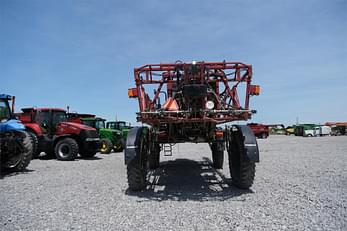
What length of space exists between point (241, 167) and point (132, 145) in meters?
2.09

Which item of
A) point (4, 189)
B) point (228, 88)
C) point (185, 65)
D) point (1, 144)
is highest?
point (185, 65)

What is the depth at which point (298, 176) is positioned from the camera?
20.8ft

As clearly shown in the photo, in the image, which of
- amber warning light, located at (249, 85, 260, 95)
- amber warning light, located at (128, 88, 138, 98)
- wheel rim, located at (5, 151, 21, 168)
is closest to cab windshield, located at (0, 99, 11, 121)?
wheel rim, located at (5, 151, 21, 168)

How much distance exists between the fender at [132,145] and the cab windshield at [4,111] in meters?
4.86

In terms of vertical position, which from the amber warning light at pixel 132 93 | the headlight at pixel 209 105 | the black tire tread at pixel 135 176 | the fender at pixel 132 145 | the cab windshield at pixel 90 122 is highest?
the amber warning light at pixel 132 93

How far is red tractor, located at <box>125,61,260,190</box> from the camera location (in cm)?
478

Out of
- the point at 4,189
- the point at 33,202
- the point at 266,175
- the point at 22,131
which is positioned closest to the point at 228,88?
the point at 266,175

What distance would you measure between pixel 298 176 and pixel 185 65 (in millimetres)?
3960

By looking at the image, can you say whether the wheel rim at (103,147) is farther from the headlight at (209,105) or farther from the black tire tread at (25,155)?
the headlight at (209,105)

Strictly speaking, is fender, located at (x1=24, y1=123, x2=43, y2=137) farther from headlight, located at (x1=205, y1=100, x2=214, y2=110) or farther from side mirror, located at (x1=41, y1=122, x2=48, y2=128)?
headlight, located at (x1=205, y1=100, x2=214, y2=110)

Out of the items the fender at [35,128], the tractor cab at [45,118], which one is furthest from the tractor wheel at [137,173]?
the tractor cab at [45,118]

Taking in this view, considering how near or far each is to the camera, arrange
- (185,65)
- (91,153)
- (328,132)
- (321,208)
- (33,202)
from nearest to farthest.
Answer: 1. (321,208)
2. (33,202)
3. (185,65)
4. (91,153)
5. (328,132)

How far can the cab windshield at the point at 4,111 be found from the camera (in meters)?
7.56

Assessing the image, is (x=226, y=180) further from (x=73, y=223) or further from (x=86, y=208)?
(x=73, y=223)
